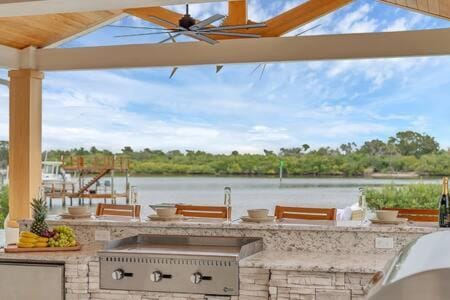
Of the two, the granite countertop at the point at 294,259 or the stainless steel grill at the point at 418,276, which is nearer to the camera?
the stainless steel grill at the point at 418,276

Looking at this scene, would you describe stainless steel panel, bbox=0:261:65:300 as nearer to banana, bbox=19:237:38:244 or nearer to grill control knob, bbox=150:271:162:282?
banana, bbox=19:237:38:244

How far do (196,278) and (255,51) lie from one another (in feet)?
15.1

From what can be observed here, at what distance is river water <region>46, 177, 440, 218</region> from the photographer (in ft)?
31.0

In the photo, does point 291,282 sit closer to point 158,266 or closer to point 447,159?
point 158,266

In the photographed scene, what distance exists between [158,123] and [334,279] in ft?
26.6

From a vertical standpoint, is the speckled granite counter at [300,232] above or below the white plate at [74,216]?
below

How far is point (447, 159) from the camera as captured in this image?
914 centimetres

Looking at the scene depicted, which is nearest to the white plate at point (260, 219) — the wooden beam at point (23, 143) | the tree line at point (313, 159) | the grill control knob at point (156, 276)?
the grill control knob at point (156, 276)

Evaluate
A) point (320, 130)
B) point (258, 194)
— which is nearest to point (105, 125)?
point (258, 194)

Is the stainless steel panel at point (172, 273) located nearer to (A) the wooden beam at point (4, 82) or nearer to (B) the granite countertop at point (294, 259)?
(B) the granite countertop at point (294, 259)

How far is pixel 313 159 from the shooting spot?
9820 millimetres

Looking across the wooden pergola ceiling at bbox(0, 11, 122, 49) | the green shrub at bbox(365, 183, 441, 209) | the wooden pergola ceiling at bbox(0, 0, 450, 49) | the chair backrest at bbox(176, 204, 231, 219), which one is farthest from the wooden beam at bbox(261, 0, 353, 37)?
the chair backrest at bbox(176, 204, 231, 219)

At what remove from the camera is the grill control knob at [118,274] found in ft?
11.0

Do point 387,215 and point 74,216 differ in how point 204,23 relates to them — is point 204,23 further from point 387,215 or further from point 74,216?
point 387,215
